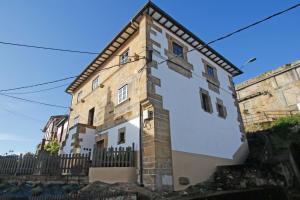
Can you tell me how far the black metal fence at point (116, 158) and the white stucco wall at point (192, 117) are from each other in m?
1.99

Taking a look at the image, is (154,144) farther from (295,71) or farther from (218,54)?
(295,71)

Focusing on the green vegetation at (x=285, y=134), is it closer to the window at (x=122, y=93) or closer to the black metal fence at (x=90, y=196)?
the window at (x=122, y=93)

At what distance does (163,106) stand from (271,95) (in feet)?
61.3

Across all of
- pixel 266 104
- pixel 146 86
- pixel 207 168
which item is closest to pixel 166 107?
pixel 146 86

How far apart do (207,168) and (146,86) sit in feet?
17.5

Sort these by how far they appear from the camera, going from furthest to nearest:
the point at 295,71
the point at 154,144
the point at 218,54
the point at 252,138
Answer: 1. the point at 295,71
2. the point at 252,138
3. the point at 218,54
4. the point at 154,144

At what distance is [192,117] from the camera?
10.3 metres

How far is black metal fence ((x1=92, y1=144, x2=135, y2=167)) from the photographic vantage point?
336 inches

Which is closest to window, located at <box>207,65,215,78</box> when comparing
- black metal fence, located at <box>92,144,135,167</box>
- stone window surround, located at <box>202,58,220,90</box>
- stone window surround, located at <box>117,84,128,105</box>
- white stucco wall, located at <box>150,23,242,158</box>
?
stone window surround, located at <box>202,58,220,90</box>

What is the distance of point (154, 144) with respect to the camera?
26.1ft

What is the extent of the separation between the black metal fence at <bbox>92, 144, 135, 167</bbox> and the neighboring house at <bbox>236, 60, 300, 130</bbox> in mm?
15689

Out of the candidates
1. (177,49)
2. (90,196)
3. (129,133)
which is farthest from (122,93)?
(90,196)

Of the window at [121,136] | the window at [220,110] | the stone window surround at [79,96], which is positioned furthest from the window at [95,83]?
the window at [220,110]

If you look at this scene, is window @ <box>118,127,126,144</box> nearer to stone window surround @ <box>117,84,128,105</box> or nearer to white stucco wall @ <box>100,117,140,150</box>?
white stucco wall @ <box>100,117,140,150</box>
